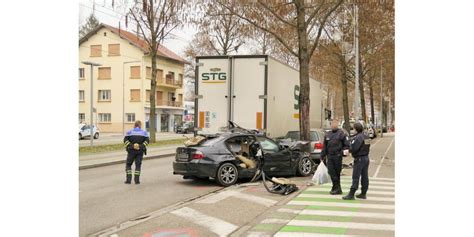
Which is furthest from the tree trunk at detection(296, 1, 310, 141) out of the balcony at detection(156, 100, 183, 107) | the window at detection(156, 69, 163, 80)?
the balcony at detection(156, 100, 183, 107)

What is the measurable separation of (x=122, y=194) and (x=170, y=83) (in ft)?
184

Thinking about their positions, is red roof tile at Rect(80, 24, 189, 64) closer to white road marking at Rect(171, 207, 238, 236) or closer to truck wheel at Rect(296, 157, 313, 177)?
truck wheel at Rect(296, 157, 313, 177)

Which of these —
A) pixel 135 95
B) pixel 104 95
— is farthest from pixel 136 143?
pixel 104 95

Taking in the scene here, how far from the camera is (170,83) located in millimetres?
65875

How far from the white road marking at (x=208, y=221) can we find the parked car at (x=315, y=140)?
871cm

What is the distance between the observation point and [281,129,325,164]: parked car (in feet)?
55.2

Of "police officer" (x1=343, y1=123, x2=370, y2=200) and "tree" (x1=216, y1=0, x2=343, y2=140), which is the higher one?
"tree" (x1=216, y1=0, x2=343, y2=140)

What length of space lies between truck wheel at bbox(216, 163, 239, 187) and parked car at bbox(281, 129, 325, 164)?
4874mm

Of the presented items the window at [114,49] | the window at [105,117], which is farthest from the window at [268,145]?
the window at [105,117]

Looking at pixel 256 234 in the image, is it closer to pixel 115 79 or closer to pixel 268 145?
pixel 268 145

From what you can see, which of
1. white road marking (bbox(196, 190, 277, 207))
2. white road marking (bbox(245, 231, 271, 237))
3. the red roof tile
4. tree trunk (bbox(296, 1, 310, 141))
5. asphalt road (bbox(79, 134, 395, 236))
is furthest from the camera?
the red roof tile

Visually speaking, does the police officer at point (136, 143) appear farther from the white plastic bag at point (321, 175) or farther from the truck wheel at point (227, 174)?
the white plastic bag at point (321, 175)

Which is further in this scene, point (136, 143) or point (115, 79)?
point (115, 79)
